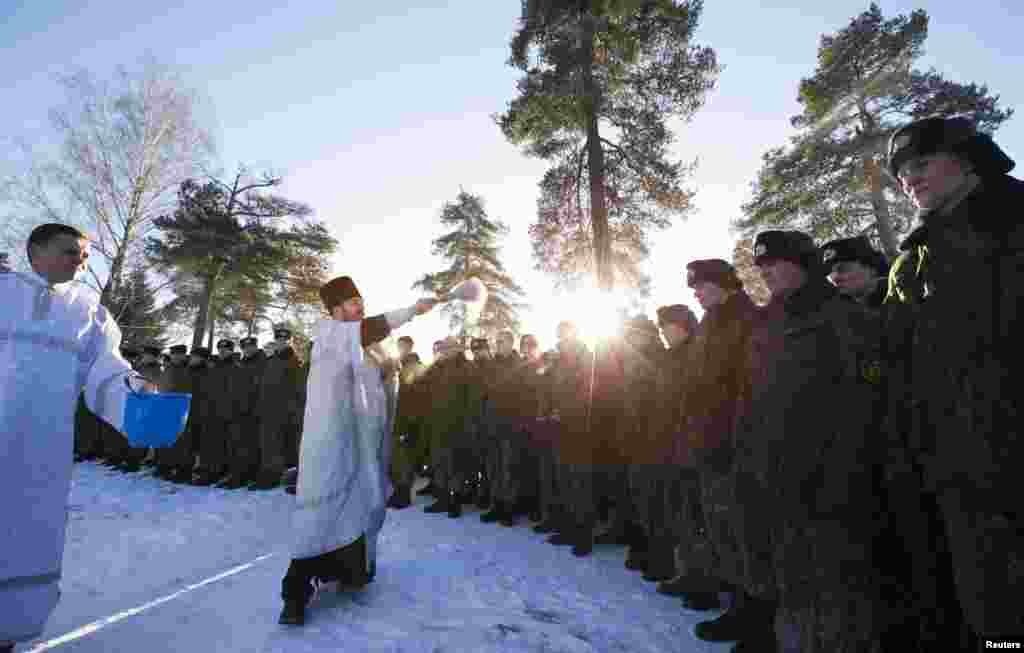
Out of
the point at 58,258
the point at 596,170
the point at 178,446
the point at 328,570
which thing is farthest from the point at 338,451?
the point at 596,170

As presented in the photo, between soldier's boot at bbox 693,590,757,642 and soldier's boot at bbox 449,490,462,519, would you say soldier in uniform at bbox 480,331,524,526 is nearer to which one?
soldier's boot at bbox 449,490,462,519

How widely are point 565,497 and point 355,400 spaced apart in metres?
2.85

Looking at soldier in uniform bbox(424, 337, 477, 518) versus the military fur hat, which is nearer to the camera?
the military fur hat

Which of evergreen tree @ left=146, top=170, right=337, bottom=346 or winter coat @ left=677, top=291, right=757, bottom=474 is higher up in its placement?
evergreen tree @ left=146, top=170, right=337, bottom=346

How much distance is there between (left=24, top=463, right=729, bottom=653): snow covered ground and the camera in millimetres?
2875

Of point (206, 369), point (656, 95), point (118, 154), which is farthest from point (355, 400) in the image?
point (118, 154)

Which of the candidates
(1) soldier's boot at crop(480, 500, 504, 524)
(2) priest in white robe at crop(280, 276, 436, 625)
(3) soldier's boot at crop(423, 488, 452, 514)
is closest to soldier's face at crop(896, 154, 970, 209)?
(2) priest in white robe at crop(280, 276, 436, 625)

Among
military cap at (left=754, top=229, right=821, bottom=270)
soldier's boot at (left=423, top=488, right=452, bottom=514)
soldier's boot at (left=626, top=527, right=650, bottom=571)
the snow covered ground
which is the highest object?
military cap at (left=754, top=229, right=821, bottom=270)

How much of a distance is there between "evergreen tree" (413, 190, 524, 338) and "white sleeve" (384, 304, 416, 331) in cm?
2449

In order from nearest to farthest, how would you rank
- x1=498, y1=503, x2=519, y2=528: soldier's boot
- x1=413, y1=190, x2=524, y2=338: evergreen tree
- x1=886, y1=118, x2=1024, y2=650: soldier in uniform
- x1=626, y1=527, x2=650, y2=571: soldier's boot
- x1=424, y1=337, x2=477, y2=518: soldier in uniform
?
x1=886, y1=118, x2=1024, y2=650: soldier in uniform < x1=626, y1=527, x2=650, y2=571: soldier's boot < x1=498, y1=503, x2=519, y2=528: soldier's boot < x1=424, y1=337, x2=477, y2=518: soldier in uniform < x1=413, y1=190, x2=524, y2=338: evergreen tree

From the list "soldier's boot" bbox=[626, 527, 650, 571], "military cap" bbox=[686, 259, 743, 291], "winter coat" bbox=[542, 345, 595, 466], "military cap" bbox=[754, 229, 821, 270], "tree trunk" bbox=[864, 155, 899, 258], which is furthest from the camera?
"tree trunk" bbox=[864, 155, 899, 258]

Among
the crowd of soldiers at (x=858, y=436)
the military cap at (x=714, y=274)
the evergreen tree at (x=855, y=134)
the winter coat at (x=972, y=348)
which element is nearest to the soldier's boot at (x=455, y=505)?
the crowd of soldiers at (x=858, y=436)

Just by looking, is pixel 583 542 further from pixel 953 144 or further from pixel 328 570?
pixel 953 144

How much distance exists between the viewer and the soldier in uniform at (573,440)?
500 cm
